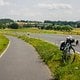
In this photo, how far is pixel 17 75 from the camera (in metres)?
16.0

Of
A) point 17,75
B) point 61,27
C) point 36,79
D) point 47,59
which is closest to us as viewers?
point 36,79

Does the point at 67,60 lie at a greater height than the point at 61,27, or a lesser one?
greater

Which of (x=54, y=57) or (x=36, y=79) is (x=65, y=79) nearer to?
(x=36, y=79)

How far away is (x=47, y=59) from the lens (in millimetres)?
23547

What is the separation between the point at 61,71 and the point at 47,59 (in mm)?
8603

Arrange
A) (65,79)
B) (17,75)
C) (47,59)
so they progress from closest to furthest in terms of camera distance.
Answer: (65,79) → (17,75) → (47,59)

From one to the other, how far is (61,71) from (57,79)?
465 millimetres

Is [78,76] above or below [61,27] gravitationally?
above

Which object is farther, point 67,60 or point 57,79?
point 67,60

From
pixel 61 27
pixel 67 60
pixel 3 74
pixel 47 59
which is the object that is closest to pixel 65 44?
pixel 67 60

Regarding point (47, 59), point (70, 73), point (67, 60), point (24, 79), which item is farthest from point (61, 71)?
point (47, 59)

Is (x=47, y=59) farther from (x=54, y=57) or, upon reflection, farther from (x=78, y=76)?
(x=78, y=76)

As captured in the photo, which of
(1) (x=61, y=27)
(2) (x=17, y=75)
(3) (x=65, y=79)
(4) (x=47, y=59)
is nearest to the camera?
(3) (x=65, y=79)

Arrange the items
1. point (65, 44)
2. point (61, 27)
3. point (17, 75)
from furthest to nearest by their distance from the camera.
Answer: point (61, 27), point (65, 44), point (17, 75)
